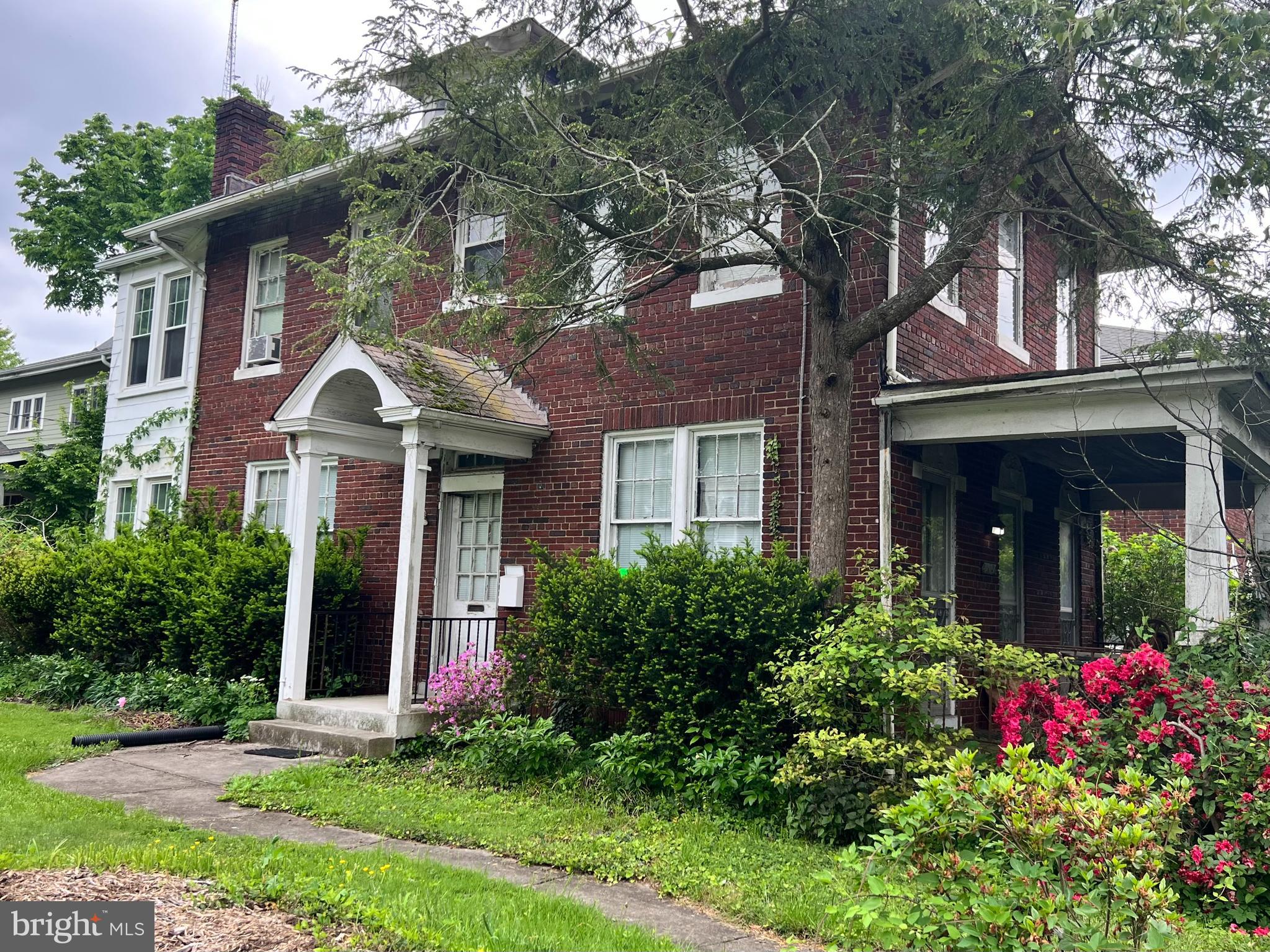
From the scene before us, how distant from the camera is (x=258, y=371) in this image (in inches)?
551

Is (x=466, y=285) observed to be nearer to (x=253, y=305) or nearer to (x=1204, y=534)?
(x=1204, y=534)

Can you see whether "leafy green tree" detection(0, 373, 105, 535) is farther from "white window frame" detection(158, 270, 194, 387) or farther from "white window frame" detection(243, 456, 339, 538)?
"white window frame" detection(243, 456, 339, 538)

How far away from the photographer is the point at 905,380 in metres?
8.93

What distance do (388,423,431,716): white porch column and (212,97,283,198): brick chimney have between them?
7701 millimetres

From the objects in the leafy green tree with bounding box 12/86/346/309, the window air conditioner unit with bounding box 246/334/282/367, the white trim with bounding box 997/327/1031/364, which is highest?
the leafy green tree with bounding box 12/86/346/309

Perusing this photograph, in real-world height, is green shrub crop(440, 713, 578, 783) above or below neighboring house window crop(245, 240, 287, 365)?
below

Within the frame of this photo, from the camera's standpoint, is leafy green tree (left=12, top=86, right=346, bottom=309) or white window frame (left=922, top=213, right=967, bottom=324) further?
leafy green tree (left=12, top=86, right=346, bottom=309)

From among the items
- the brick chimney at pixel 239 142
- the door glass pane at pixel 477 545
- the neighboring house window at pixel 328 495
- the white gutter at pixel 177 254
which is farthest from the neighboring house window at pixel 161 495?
the door glass pane at pixel 477 545

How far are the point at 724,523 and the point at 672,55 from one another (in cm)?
401

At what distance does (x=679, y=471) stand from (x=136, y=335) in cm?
1037

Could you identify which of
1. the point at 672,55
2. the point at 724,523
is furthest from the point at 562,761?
the point at 672,55

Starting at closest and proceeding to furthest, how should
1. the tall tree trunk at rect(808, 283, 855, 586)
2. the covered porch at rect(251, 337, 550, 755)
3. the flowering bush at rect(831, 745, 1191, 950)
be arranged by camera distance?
1. the flowering bush at rect(831, 745, 1191, 950)
2. the tall tree trunk at rect(808, 283, 855, 586)
3. the covered porch at rect(251, 337, 550, 755)

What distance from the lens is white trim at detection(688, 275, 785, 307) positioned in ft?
31.2

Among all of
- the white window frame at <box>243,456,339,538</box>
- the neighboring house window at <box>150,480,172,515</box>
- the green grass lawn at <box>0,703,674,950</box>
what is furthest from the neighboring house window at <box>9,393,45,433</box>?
the green grass lawn at <box>0,703,674,950</box>
